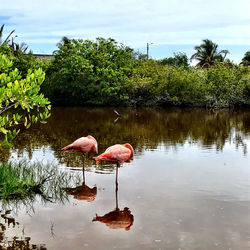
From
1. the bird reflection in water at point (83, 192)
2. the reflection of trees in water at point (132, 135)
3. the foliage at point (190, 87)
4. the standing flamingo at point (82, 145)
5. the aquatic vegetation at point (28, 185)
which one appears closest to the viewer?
the aquatic vegetation at point (28, 185)

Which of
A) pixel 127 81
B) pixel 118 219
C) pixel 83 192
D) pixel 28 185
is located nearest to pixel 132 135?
pixel 83 192

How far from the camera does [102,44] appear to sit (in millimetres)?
41781

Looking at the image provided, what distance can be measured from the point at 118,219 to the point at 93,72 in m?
35.2

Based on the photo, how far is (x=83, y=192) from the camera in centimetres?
861

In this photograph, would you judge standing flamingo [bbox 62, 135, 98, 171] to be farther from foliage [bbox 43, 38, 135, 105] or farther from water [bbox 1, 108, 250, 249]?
foliage [bbox 43, 38, 135, 105]

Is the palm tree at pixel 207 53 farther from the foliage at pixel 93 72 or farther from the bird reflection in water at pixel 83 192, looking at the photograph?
the bird reflection in water at pixel 83 192

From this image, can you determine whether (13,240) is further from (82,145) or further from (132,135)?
(132,135)

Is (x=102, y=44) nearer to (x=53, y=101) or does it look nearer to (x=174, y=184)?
(x=53, y=101)

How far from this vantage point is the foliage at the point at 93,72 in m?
40.3

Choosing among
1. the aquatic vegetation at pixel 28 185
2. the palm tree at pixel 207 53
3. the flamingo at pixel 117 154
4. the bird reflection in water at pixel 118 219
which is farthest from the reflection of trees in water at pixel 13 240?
the palm tree at pixel 207 53

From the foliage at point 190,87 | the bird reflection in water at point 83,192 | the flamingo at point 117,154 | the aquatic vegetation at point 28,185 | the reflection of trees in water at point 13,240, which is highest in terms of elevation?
the foliage at point 190,87

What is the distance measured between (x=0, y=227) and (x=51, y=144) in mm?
9235

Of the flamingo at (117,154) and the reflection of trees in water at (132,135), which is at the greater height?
the flamingo at (117,154)

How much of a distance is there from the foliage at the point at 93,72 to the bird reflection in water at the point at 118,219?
108 ft
